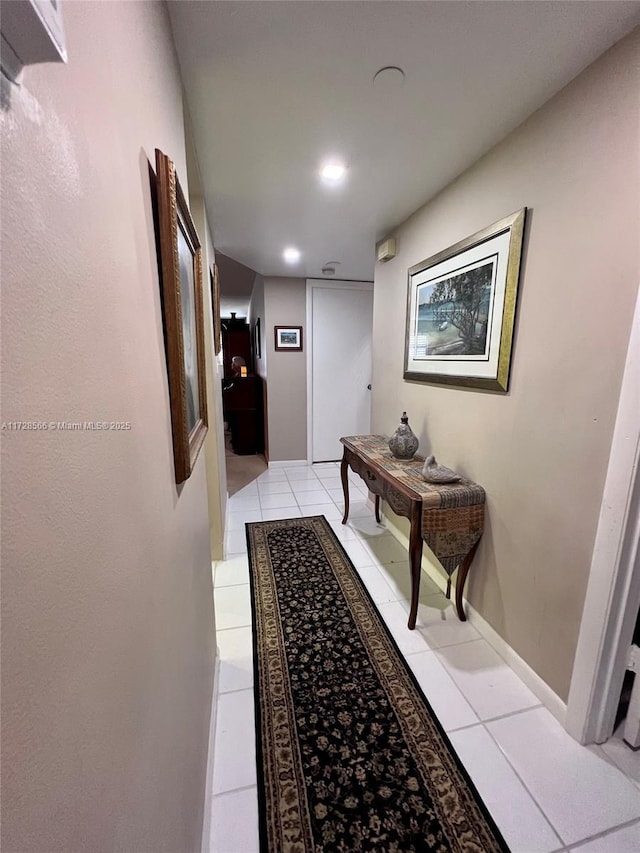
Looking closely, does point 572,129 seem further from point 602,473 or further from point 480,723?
point 480,723

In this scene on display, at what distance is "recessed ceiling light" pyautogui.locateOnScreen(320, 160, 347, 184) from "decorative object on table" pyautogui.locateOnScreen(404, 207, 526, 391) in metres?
0.66

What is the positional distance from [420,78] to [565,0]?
40 centimetres

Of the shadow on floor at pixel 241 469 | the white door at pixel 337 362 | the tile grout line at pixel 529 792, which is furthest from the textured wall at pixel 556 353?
the shadow on floor at pixel 241 469

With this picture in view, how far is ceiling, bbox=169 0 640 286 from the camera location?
3.11 ft

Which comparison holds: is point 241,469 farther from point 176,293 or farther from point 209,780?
point 176,293

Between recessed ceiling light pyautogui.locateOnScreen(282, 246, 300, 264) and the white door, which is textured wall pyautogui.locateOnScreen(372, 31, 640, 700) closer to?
recessed ceiling light pyautogui.locateOnScreen(282, 246, 300, 264)

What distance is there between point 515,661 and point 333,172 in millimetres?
2437

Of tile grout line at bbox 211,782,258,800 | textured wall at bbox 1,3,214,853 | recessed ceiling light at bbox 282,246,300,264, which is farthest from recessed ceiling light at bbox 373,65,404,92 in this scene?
tile grout line at bbox 211,782,258,800

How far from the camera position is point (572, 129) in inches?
45.9

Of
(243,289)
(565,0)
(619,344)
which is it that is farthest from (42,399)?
(243,289)

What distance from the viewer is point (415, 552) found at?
5.43ft

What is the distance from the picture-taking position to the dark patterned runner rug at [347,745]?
98cm

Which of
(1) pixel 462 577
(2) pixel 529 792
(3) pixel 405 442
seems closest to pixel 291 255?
(3) pixel 405 442

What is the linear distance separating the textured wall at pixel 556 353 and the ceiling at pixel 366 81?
14 centimetres
